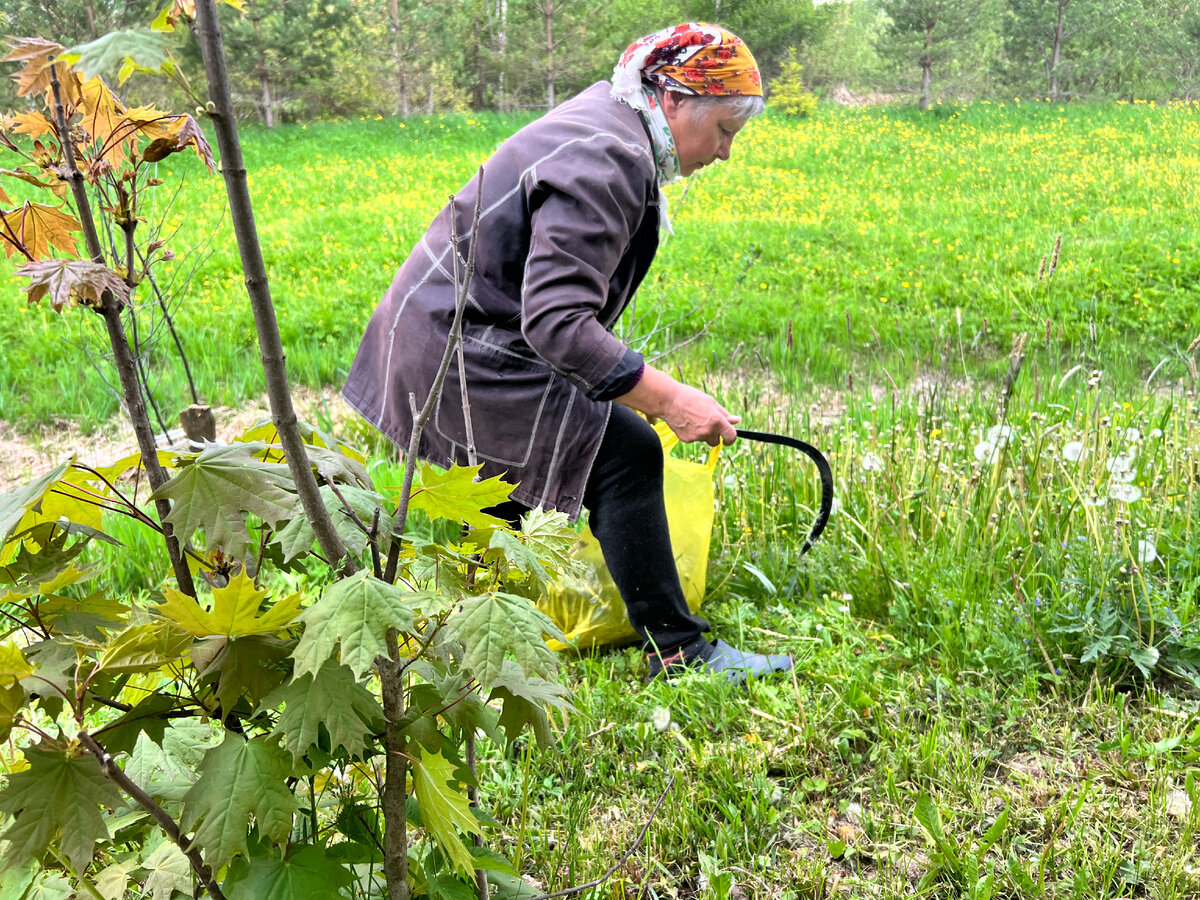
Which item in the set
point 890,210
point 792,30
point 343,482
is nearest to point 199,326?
point 343,482

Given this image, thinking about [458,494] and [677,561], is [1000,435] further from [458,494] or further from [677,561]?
[458,494]

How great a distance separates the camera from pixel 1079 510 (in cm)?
259

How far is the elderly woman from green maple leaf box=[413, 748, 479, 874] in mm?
1118

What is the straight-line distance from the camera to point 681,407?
209 cm

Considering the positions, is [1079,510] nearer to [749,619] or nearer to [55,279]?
[749,619]

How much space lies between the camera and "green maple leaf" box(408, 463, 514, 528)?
0.92 metres

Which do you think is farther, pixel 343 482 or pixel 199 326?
pixel 199 326

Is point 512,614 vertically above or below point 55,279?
below

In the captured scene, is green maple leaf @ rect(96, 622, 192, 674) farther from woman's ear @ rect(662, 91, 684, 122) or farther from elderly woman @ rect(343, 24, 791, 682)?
woman's ear @ rect(662, 91, 684, 122)

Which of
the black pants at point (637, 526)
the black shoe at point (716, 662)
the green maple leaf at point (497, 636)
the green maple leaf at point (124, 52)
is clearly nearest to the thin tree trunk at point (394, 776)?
the green maple leaf at point (497, 636)

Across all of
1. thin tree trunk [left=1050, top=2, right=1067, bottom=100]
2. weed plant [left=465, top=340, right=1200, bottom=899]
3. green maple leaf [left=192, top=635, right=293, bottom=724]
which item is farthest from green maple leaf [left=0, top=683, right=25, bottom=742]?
thin tree trunk [left=1050, top=2, right=1067, bottom=100]

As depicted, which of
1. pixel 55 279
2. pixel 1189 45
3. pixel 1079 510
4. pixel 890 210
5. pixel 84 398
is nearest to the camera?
pixel 55 279

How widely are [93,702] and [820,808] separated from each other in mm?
1484

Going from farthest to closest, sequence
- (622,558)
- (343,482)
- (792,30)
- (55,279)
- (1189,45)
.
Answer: (792,30) → (1189,45) → (622,558) → (343,482) → (55,279)
